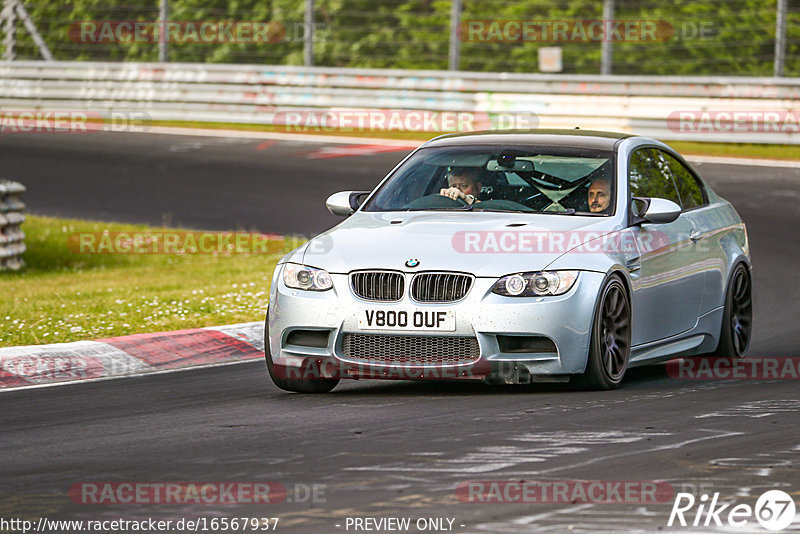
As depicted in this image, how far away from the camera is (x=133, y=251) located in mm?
17594

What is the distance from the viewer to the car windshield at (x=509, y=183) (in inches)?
359

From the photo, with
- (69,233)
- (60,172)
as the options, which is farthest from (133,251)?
(60,172)

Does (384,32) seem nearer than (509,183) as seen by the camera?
No

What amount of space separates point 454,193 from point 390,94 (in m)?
18.1

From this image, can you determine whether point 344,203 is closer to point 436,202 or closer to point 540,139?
point 436,202

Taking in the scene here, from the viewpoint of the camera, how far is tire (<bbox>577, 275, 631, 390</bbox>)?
8288 mm

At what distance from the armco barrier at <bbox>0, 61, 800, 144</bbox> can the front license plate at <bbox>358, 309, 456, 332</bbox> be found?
15957 mm

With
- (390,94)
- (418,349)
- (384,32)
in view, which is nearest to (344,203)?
(418,349)

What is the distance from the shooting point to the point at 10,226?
1641 centimetres

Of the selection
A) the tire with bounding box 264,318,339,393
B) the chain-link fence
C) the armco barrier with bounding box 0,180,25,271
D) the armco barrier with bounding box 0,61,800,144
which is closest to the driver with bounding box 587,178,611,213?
the tire with bounding box 264,318,339,393

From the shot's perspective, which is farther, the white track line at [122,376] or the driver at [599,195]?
the white track line at [122,376]

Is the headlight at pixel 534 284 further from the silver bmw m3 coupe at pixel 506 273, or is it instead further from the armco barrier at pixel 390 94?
the armco barrier at pixel 390 94

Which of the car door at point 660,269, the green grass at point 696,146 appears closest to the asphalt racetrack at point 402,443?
the car door at point 660,269

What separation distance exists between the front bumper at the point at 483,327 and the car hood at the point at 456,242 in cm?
15
